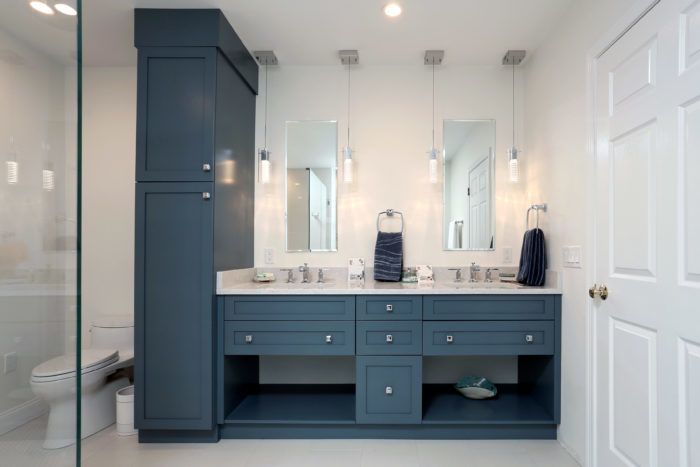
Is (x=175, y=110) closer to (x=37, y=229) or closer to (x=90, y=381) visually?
(x=37, y=229)

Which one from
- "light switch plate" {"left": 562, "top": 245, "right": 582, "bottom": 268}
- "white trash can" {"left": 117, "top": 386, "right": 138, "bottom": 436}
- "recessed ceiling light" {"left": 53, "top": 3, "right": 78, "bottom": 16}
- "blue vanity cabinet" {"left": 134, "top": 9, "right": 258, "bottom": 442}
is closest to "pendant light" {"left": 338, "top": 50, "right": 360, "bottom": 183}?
"blue vanity cabinet" {"left": 134, "top": 9, "right": 258, "bottom": 442}

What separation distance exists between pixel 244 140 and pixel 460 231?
5.46ft

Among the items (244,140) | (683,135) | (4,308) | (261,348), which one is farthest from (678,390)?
(244,140)

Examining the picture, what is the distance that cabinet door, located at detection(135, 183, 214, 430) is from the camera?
221 cm

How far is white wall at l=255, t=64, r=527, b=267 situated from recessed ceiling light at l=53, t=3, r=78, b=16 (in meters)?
1.64

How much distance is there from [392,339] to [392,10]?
6.12 feet

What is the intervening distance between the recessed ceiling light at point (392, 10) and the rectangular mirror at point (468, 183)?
0.90 meters

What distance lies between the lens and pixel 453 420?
2293mm

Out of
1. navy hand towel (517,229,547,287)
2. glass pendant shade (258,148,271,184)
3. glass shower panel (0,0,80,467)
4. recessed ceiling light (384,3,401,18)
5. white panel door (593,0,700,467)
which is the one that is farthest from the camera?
glass pendant shade (258,148,271,184)

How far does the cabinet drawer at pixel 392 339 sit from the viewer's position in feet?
7.45

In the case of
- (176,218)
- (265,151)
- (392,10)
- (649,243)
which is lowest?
(649,243)

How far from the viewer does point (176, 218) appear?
2229mm

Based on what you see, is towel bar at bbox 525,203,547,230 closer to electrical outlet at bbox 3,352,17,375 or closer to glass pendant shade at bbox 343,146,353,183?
glass pendant shade at bbox 343,146,353,183

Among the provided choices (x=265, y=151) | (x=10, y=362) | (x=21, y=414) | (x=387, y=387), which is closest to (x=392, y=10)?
(x=265, y=151)
